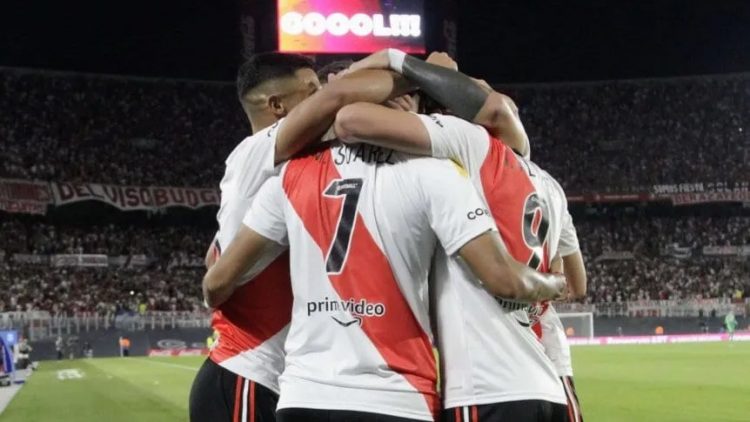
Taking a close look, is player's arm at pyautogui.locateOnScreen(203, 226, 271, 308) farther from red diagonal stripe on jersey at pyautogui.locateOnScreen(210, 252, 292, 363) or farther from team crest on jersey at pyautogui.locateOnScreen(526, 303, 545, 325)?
team crest on jersey at pyautogui.locateOnScreen(526, 303, 545, 325)

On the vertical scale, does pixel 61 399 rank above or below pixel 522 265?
below

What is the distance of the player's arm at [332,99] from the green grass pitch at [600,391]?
8700mm

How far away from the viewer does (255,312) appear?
3.38 m

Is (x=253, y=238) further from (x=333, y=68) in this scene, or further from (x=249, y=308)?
(x=333, y=68)

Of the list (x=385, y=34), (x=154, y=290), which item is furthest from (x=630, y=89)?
(x=154, y=290)

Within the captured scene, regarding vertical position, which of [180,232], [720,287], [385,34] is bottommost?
[720,287]

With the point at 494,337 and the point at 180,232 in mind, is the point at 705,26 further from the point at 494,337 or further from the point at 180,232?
the point at 494,337

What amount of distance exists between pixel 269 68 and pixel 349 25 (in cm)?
2916

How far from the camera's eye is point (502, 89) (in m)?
51.7

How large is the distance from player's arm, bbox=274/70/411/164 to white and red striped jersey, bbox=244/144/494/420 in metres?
0.13

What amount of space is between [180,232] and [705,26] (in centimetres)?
2768

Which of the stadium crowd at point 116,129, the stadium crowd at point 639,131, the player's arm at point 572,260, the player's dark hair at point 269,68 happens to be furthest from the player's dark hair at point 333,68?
the stadium crowd at point 639,131

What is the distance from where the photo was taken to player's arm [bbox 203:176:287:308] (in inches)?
110

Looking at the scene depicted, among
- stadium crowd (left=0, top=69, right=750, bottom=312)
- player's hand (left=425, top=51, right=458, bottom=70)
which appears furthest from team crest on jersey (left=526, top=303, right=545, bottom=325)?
stadium crowd (left=0, top=69, right=750, bottom=312)
